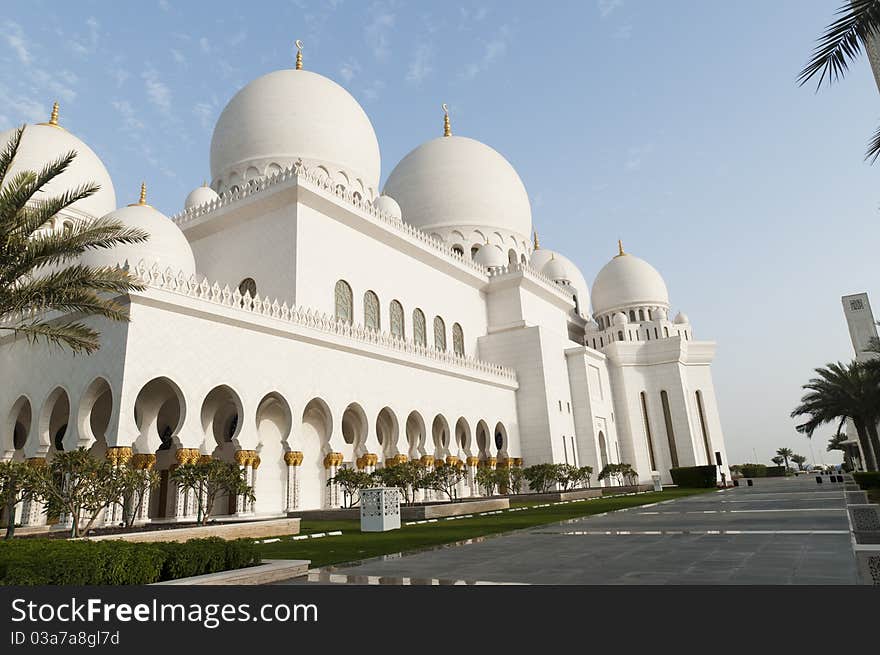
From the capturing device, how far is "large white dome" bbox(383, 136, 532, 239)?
29.0 metres

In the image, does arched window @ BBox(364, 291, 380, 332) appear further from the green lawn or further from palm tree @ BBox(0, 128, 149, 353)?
palm tree @ BBox(0, 128, 149, 353)

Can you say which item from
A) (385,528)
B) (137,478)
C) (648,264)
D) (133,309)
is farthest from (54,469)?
(648,264)

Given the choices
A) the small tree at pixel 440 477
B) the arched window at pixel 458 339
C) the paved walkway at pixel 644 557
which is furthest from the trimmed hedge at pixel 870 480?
the arched window at pixel 458 339

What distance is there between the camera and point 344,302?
19766mm

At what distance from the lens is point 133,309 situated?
486 inches

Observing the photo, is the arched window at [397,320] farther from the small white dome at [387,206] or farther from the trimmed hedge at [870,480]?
the trimmed hedge at [870,480]

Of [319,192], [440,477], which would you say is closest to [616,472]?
[440,477]

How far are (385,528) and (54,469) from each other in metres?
5.43

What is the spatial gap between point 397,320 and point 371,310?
1.48 metres

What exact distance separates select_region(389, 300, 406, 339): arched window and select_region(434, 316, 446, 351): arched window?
218 cm

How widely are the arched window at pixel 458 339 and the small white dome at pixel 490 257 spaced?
353 centimetres

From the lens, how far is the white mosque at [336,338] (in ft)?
44.7

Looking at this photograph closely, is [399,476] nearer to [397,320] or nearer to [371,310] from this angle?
[371,310]
